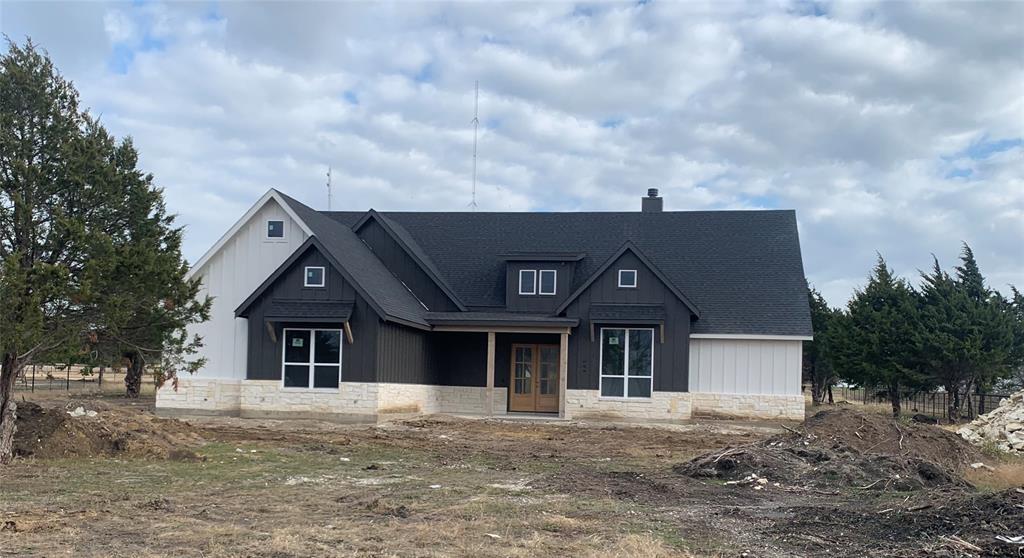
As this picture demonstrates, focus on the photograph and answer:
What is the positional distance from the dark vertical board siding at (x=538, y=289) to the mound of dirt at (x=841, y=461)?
11016 millimetres

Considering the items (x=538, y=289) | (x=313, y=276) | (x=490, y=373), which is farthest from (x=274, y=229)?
(x=538, y=289)

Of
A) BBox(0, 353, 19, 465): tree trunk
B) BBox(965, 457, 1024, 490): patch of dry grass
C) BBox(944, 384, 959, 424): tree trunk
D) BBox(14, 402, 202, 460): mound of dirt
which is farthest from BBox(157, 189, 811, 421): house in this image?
BBox(0, 353, 19, 465): tree trunk

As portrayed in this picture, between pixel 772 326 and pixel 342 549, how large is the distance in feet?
61.7

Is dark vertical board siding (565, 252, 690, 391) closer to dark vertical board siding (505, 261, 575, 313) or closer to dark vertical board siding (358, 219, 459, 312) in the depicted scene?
dark vertical board siding (505, 261, 575, 313)

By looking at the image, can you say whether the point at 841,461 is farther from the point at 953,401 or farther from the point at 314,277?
the point at 953,401

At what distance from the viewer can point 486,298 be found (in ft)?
90.0

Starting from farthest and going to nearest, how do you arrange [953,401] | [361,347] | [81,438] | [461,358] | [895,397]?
[895,397]
[953,401]
[461,358]
[361,347]
[81,438]

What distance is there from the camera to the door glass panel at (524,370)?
26484mm

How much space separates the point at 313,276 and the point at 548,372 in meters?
7.56

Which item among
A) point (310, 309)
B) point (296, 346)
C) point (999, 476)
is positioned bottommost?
point (999, 476)

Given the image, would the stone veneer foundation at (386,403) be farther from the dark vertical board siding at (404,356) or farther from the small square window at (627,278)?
the small square window at (627,278)

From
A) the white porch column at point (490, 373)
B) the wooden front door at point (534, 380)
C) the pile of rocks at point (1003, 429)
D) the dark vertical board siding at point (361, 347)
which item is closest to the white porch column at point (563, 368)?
the wooden front door at point (534, 380)

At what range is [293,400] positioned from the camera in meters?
22.4

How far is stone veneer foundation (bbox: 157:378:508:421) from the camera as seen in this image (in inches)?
862
